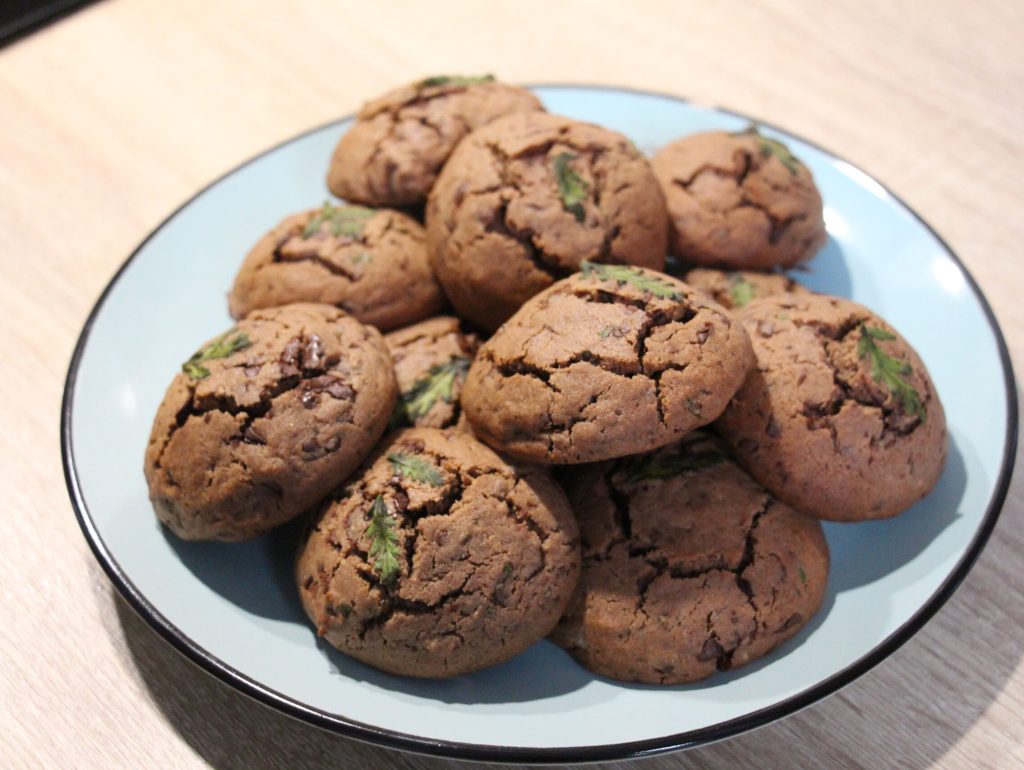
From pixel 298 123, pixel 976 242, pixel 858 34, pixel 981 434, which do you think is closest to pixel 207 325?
pixel 298 123

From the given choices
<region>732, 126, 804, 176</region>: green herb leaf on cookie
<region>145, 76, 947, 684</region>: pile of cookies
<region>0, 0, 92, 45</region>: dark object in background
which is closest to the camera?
<region>145, 76, 947, 684</region>: pile of cookies

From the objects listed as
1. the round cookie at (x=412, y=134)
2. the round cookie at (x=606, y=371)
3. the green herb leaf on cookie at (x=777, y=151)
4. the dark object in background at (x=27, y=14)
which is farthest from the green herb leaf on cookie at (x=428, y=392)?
→ the dark object in background at (x=27, y=14)

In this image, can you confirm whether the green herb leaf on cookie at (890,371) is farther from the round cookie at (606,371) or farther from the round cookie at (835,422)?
the round cookie at (606,371)

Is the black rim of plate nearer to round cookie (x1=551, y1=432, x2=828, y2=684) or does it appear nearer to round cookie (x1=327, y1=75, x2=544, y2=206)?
round cookie (x1=551, y1=432, x2=828, y2=684)

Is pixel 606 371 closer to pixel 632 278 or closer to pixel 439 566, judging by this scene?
pixel 632 278

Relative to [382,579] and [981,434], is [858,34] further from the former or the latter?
[382,579]

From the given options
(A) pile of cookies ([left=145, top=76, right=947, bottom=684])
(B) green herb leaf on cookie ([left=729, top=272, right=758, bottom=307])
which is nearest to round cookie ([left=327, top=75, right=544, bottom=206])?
(A) pile of cookies ([left=145, top=76, right=947, bottom=684])
